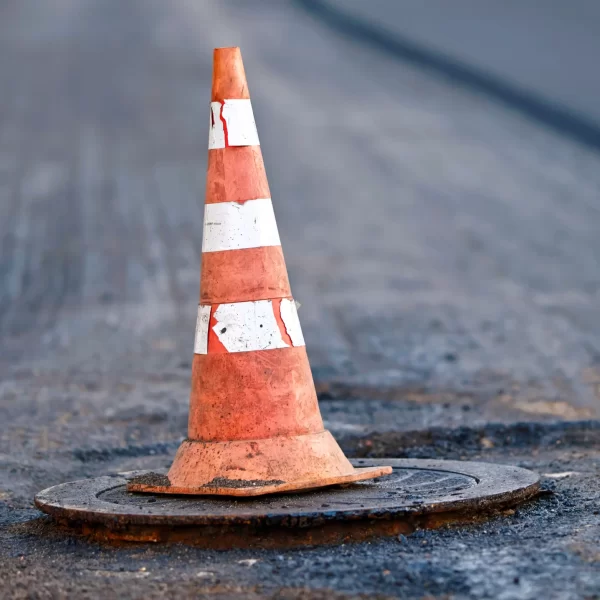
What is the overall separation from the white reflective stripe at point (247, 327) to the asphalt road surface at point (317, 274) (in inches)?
29.9

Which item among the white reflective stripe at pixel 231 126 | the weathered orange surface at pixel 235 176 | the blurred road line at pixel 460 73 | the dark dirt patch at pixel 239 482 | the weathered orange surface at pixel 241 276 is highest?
the blurred road line at pixel 460 73

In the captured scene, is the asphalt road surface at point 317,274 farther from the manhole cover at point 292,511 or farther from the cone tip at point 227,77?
the cone tip at point 227,77

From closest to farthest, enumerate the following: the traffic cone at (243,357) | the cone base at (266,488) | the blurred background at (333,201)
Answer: the cone base at (266,488) → the traffic cone at (243,357) → the blurred background at (333,201)

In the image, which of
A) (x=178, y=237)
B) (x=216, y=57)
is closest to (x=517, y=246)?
(x=178, y=237)

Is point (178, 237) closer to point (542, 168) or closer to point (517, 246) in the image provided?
point (517, 246)

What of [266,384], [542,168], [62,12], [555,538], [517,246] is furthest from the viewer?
[62,12]

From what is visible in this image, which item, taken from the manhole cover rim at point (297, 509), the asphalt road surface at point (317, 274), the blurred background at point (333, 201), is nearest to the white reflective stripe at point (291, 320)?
the manhole cover rim at point (297, 509)

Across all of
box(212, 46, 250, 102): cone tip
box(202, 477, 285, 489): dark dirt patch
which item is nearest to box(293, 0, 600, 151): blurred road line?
box(212, 46, 250, 102): cone tip

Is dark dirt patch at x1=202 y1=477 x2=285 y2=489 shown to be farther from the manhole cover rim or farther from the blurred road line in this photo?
the blurred road line

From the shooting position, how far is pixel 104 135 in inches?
527

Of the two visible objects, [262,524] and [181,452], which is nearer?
[262,524]

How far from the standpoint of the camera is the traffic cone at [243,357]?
347 cm

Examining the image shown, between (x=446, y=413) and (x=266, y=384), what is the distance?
8.38ft

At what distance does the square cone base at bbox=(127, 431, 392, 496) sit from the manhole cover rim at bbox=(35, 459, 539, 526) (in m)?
0.19
